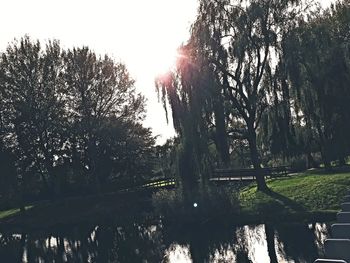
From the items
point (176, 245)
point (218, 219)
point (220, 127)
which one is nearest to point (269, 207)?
point (218, 219)

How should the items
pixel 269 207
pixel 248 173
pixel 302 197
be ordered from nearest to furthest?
pixel 269 207, pixel 302 197, pixel 248 173

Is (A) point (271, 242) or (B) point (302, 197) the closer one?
(A) point (271, 242)

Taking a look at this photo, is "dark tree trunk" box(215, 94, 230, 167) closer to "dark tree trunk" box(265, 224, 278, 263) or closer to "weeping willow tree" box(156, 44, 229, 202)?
"weeping willow tree" box(156, 44, 229, 202)

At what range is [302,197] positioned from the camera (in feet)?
85.5

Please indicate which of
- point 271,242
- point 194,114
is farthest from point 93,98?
point 271,242

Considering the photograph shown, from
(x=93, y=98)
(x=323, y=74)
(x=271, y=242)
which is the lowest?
(x=271, y=242)

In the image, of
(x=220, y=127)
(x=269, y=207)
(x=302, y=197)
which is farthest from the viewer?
(x=220, y=127)

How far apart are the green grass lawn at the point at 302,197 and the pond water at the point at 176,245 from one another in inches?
85.3

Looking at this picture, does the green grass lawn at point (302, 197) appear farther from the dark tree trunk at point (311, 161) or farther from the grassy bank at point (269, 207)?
the dark tree trunk at point (311, 161)

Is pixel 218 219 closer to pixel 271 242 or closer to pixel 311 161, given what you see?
pixel 271 242

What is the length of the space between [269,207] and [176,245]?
6.41 m

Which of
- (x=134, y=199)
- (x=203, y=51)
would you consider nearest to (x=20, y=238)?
(x=134, y=199)

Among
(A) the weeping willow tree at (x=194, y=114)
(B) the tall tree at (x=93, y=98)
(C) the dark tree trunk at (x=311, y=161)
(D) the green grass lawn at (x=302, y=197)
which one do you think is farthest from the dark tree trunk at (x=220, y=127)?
(B) the tall tree at (x=93, y=98)

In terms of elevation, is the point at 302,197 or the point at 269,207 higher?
the point at 302,197
